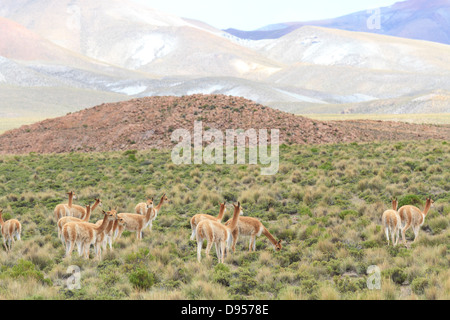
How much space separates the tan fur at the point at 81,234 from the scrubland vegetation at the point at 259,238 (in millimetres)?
316

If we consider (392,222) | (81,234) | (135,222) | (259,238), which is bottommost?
(259,238)

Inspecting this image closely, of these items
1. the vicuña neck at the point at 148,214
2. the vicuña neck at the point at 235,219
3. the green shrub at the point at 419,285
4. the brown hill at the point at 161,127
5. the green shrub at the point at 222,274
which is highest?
the brown hill at the point at 161,127

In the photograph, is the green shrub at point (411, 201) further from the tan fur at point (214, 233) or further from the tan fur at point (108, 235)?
the tan fur at point (108, 235)

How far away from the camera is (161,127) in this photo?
140ft

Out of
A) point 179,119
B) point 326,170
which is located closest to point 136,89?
point 179,119

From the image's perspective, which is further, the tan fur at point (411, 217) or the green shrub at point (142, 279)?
the tan fur at point (411, 217)

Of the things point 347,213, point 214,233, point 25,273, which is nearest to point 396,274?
point 214,233

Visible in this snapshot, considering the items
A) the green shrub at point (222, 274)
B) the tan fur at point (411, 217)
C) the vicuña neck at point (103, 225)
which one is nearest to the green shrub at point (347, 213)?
the tan fur at point (411, 217)

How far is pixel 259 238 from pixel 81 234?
485 cm

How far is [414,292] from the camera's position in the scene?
26.8 ft

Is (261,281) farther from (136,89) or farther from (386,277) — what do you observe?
(136,89)

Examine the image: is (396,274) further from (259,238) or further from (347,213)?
(347,213)

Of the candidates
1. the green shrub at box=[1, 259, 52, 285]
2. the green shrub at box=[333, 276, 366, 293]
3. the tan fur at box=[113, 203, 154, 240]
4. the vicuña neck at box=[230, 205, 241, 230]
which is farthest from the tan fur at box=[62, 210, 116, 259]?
the green shrub at box=[333, 276, 366, 293]

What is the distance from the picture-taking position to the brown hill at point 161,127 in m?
41.2
